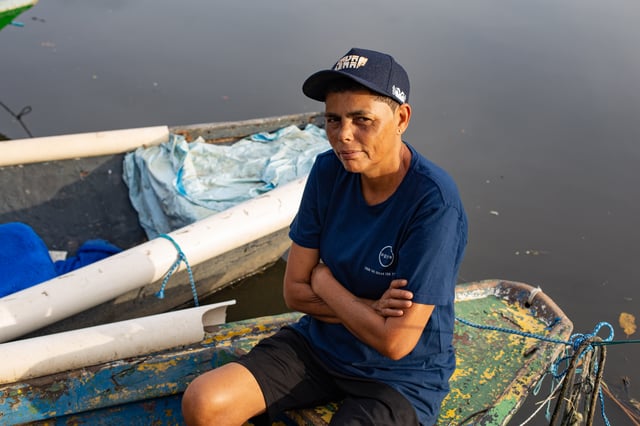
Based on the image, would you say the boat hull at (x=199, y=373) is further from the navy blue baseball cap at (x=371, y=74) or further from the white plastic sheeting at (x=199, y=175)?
the white plastic sheeting at (x=199, y=175)

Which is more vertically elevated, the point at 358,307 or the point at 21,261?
the point at 358,307

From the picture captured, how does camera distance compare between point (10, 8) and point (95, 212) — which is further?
point (10, 8)

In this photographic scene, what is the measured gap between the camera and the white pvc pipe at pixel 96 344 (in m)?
2.54

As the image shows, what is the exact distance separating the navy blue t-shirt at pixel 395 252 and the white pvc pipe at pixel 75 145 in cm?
280

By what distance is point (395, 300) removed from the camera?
200 centimetres

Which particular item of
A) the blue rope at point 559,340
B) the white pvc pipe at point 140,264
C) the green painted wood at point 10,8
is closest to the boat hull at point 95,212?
the white pvc pipe at point 140,264

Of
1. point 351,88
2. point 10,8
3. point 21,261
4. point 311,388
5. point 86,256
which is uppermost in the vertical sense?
point 10,8

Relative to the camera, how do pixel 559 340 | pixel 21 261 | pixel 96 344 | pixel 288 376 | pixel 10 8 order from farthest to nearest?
pixel 10 8
pixel 21 261
pixel 559 340
pixel 96 344
pixel 288 376

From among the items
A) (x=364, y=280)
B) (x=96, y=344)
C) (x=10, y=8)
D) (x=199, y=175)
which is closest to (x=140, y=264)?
(x=96, y=344)

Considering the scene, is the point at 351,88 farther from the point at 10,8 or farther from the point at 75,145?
the point at 10,8

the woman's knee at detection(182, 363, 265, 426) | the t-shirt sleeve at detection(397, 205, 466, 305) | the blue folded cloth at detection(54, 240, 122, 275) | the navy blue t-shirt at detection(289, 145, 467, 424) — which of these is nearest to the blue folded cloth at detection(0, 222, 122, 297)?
the blue folded cloth at detection(54, 240, 122, 275)

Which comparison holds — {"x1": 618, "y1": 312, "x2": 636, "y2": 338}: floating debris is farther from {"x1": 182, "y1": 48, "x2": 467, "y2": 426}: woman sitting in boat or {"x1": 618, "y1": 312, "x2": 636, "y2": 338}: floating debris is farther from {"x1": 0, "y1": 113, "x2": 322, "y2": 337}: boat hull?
{"x1": 182, "y1": 48, "x2": 467, "y2": 426}: woman sitting in boat

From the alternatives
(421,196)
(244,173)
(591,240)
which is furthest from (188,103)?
(421,196)

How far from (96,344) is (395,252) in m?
1.38
